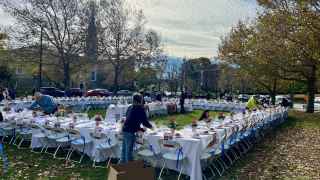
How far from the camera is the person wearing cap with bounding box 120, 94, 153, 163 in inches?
306

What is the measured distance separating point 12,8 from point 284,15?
25257mm

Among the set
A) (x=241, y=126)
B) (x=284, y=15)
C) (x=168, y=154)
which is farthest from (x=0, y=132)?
(x=284, y=15)

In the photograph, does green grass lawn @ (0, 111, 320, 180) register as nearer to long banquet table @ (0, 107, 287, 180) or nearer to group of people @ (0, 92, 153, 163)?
long banquet table @ (0, 107, 287, 180)

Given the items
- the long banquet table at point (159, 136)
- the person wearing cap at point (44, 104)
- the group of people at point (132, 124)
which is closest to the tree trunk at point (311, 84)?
the long banquet table at point (159, 136)

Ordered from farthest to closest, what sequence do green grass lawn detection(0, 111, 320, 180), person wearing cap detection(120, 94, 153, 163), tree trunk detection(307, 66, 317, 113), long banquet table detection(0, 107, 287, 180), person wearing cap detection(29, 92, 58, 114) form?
tree trunk detection(307, 66, 317, 113), person wearing cap detection(29, 92, 58, 114), green grass lawn detection(0, 111, 320, 180), person wearing cap detection(120, 94, 153, 163), long banquet table detection(0, 107, 287, 180)

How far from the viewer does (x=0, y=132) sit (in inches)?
445

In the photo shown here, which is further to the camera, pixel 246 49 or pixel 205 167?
pixel 246 49

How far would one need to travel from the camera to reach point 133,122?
7852 mm

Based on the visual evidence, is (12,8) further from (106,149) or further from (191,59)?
(191,59)

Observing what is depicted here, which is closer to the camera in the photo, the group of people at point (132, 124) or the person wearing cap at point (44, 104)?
the group of people at point (132, 124)

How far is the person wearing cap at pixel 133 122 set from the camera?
306 inches

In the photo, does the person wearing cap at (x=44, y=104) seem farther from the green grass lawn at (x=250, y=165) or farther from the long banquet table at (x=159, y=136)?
the green grass lawn at (x=250, y=165)

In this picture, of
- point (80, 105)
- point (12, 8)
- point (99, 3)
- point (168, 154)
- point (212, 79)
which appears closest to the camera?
point (168, 154)

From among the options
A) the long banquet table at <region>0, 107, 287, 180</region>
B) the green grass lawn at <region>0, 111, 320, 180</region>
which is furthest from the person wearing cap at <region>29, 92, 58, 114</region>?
the green grass lawn at <region>0, 111, 320, 180</region>
